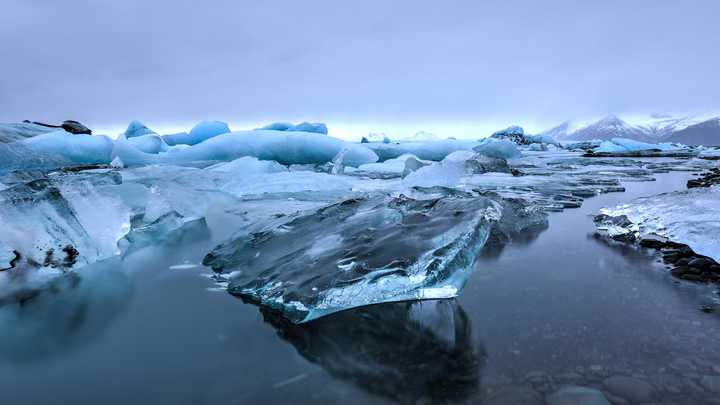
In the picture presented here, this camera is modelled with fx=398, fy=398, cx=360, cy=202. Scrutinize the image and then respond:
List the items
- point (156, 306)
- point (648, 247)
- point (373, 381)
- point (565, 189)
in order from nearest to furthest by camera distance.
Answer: point (373, 381), point (156, 306), point (648, 247), point (565, 189)

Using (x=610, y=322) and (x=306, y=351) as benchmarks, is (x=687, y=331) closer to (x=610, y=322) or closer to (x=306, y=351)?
(x=610, y=322)

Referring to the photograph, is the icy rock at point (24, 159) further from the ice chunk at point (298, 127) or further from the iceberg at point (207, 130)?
the ice chunk at point (298, 127)

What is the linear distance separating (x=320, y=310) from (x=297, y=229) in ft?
3.43

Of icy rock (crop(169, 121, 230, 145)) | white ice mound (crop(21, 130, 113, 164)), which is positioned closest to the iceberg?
icy rock (crop(169, 121, 230, 145))

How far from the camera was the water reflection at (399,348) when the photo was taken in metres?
1.08

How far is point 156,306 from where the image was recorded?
1.75 m

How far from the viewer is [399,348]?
128 centimetres

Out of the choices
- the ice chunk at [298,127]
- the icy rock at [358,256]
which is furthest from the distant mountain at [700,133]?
the icy rock at [358,256]

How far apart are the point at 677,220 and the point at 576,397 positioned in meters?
2.18

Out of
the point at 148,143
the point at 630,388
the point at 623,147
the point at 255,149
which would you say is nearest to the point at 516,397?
the point at 630,388

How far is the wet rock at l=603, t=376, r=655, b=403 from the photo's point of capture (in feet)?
3.24

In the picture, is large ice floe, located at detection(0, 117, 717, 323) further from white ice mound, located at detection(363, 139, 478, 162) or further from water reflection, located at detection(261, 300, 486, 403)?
white ice mound, located at detection(363, 139, 478, 162)

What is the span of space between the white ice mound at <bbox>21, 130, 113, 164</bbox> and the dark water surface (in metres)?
7.00

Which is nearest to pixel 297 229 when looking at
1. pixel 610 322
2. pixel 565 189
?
pixel 610 322
